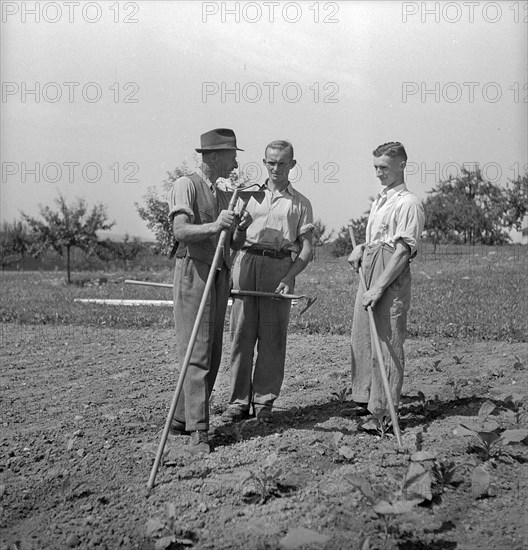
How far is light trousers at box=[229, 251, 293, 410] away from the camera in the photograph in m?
5.48

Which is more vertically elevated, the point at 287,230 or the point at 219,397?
the point at 287,230

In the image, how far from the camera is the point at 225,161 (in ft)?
16.2

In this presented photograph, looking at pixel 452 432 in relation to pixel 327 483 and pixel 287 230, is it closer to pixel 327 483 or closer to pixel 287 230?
pixel 327 483

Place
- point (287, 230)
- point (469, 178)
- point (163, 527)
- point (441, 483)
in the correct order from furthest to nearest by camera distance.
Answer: point (469, 178)
point (287, 230)
point (441, 483)
point (163, 527)

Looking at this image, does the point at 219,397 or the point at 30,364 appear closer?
the point at 219,397

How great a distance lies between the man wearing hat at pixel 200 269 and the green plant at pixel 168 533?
1.11 m

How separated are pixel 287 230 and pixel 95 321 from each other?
7041 millimetres

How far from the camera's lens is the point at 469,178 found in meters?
45.0

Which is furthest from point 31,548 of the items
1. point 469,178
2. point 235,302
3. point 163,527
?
point 469,178

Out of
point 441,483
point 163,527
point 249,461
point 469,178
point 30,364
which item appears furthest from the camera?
point 469,178

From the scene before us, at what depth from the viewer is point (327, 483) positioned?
3.96m

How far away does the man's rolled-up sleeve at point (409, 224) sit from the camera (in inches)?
193

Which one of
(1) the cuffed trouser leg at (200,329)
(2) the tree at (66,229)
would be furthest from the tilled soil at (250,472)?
(2) the tree at (66,229)

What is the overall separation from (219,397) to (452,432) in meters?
2.15
